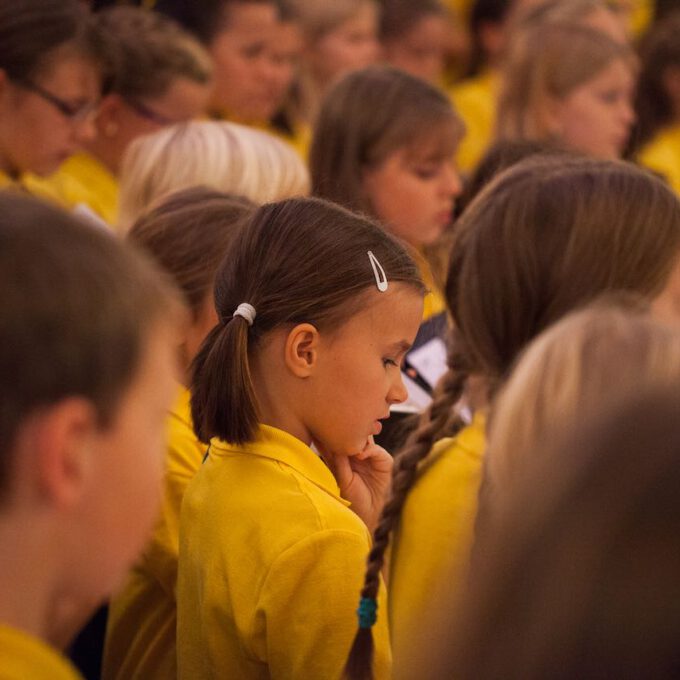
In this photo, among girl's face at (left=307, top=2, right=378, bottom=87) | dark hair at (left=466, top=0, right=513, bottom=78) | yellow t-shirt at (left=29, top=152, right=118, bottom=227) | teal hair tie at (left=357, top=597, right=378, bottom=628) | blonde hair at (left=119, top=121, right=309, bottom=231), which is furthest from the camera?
dark hair at (left=466, top=0, right=513, bottom=78)

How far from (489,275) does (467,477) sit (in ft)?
1.00

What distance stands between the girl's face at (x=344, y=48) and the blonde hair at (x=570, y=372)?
436 cm

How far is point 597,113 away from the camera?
182 inches

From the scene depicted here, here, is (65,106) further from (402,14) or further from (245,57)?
(402,14)

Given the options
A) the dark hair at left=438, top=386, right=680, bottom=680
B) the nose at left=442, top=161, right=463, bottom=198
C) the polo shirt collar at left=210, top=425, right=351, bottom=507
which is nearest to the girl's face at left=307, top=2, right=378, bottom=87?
the nose at left=442, top=161, right=463, bottom=198

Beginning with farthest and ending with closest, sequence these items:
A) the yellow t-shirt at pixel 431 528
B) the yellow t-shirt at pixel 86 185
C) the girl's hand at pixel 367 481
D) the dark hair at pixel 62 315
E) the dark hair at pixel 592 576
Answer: the yellow t-shirt at pixel 86 185 < the girl's hand at pixel 367 481 < the yellow t-shirt at pixel 431 528 < the dark hair at pixel 62 315 < the dark hair at pixel 592 576

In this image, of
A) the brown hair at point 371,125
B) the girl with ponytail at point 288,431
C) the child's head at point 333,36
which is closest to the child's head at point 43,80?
the brown hair at point 371,125

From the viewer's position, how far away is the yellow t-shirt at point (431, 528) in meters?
1.72

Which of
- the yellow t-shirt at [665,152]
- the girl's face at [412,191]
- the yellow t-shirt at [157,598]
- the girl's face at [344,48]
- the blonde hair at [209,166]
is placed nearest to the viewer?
the yellow t-shirt at [157,598]

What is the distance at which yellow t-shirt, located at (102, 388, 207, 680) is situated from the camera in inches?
83.0

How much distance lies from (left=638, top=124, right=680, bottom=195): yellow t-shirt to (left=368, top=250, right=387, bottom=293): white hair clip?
129 inches

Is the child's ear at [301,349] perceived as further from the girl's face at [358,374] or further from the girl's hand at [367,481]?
the girl's hand at [367,481]

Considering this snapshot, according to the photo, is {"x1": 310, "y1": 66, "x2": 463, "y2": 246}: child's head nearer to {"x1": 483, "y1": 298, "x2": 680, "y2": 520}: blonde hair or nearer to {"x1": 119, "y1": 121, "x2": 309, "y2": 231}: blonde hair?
{"x1": 119, "y1": 121, "x2": 309, "y2": 231}: blonde hair

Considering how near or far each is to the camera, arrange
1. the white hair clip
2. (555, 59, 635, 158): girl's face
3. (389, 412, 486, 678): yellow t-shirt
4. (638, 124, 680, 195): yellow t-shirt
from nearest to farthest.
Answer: (389, 412, 486, 678): yellow t-shirt < the white hair clip < (555, 59, 635, 158): girl's face < (638, 124, 680, 195): yellow t-shirt
